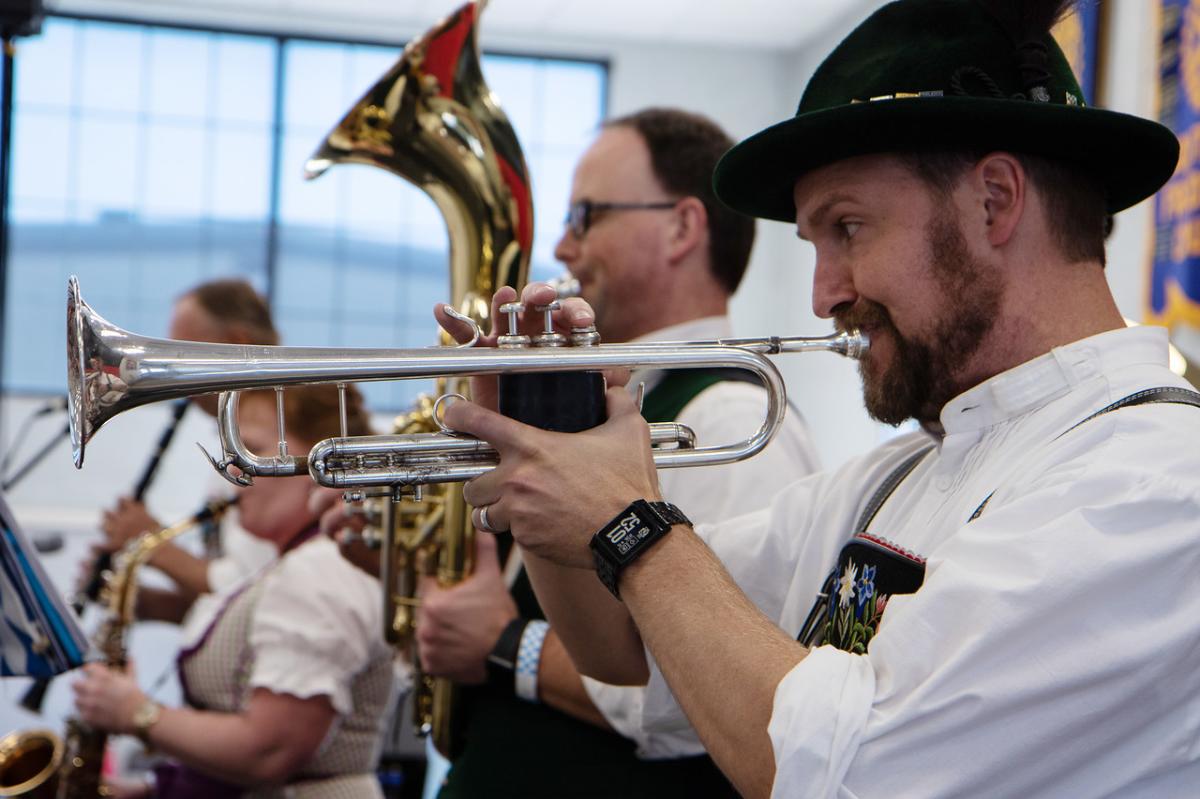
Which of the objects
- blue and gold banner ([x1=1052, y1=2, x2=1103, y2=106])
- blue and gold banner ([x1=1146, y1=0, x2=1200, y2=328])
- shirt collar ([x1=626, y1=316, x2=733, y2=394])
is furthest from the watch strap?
blue and gold banner ([x1=1052, y1=2, x2=1103, y2=106])

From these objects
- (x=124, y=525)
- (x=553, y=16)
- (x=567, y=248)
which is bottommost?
(x=124, y=525)

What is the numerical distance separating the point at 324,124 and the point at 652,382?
559cm

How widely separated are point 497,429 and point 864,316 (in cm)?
46

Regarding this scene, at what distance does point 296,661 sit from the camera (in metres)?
2.53

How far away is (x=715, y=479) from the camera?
2000 millimetres

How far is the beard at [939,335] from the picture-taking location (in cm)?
138

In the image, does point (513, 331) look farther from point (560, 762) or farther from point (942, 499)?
point (560, 762)

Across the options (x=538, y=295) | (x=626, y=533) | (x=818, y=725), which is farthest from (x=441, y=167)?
(x=818, y=725)

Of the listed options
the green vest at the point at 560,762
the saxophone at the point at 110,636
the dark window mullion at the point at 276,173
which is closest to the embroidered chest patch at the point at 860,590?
the green vest at the point at 560,762

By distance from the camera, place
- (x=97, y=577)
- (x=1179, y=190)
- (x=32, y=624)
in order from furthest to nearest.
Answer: (x=1179, y=190) → (x=97, y=577) → (x=32, y=624)

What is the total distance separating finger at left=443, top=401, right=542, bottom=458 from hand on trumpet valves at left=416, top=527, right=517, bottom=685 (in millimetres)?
819

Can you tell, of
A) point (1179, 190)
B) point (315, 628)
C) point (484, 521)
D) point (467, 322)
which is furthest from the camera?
point (1179, 190)

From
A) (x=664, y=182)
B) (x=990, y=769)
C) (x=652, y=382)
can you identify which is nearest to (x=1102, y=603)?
(x=990, y=769)

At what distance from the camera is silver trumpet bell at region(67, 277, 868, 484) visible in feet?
4.20
